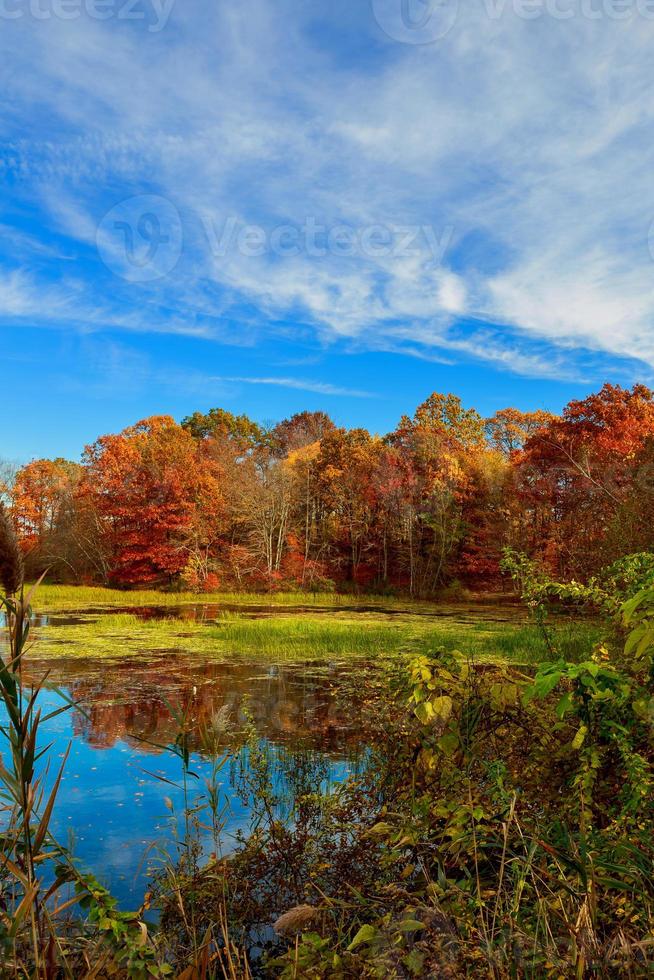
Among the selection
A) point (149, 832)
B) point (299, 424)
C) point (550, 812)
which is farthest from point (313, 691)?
point (299, 424)

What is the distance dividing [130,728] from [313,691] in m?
2.57

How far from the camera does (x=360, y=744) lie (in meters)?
5.69

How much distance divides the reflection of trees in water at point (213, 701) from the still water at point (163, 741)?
0.05ft

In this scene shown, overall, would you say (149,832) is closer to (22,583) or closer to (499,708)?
(499,708)

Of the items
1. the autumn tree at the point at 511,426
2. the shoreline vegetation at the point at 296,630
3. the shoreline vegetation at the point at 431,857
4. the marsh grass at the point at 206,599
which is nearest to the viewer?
the shoreline vegetation at the point at 431,857

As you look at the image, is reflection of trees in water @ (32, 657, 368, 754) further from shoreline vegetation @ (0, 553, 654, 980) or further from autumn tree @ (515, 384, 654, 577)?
autumn tree @ (515, 384, 654, 577)

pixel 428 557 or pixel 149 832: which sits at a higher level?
pixel 428 557

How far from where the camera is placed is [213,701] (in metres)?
7.74

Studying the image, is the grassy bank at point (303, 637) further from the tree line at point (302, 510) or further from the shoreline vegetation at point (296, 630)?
the tree line at point (302, 510)

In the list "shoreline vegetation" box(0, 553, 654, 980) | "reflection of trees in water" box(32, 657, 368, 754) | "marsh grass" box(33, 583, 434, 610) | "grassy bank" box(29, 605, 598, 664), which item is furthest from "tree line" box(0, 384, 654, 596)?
"shoreline vegetation" box(0, 553, 654, 980)

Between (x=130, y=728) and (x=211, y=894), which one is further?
(x=130, y=728)

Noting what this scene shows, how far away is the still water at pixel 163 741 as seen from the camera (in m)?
4.13

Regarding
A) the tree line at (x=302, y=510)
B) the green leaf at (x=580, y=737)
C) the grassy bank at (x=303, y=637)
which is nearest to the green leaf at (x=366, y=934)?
the green leaf at (x=580, y=737)

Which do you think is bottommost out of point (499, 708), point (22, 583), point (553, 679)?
point (499, 708)
